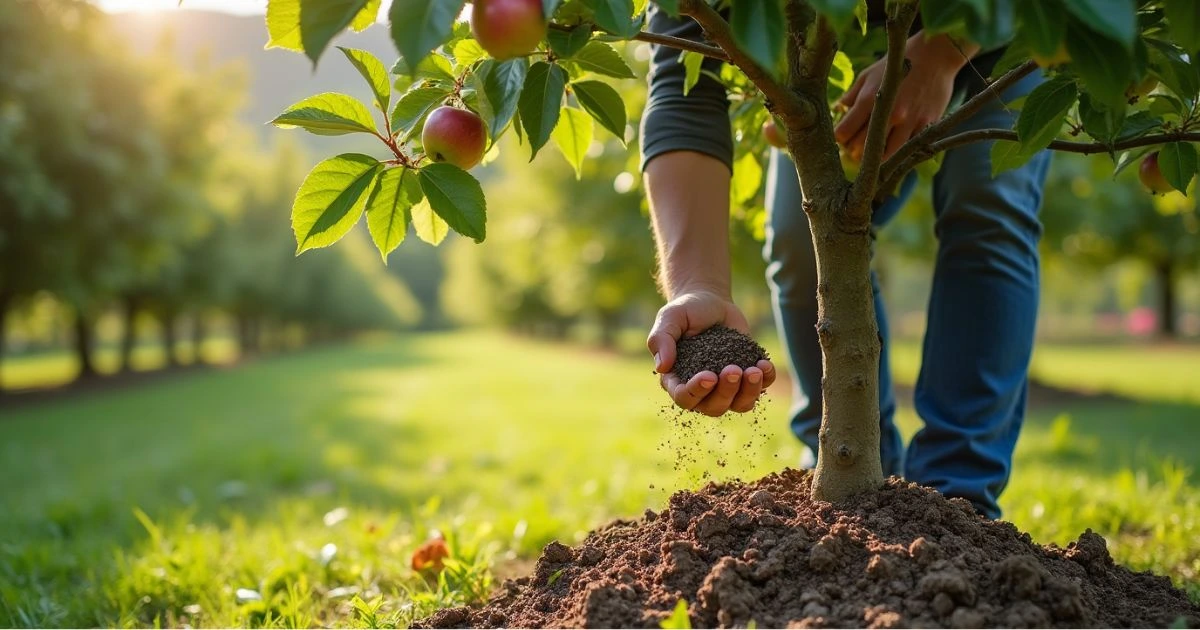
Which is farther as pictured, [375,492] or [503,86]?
[375,492]

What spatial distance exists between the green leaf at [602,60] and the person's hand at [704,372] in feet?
1.54

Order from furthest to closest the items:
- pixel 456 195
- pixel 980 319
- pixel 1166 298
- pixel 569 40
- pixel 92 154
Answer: pixel 1166 298
pixel 92 154
pixel 980 319
pixel 456 195
pixel 569 40

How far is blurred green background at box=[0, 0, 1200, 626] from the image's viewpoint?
6.99 ft

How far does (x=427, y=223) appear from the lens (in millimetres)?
1454

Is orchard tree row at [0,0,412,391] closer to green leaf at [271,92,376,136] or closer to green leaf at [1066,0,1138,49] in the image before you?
green leaf at [271,92,376,136]

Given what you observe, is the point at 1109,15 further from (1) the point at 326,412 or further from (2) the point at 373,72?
(1) the point at 326,412

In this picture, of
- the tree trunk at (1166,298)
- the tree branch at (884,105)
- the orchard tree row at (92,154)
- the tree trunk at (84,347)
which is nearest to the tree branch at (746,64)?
the tree branch at (884,105)

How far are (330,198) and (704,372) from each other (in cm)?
66

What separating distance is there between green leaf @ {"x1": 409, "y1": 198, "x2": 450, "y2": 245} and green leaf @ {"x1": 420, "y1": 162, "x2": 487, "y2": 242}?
161 millimetres

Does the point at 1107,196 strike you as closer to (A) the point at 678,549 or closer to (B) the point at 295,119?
(A) the point at 678,549

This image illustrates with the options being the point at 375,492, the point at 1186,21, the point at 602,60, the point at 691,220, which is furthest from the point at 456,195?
the point at 375,492

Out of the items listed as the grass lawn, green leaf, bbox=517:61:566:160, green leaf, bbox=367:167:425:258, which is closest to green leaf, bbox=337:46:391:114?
green leaf, bbox=367:167:425:258

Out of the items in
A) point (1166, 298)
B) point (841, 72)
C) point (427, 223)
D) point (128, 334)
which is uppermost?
point (841, 72)

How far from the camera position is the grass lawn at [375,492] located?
6.45 feet
